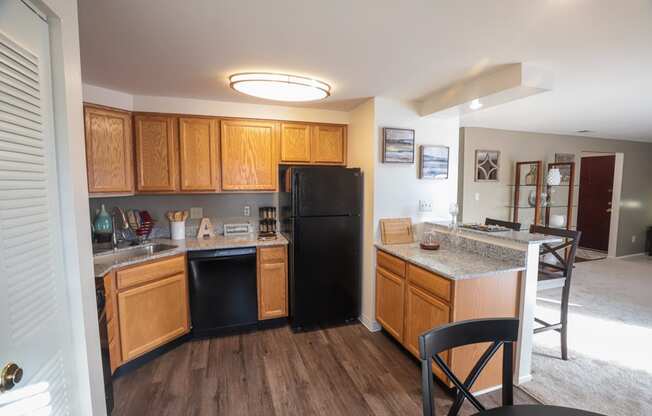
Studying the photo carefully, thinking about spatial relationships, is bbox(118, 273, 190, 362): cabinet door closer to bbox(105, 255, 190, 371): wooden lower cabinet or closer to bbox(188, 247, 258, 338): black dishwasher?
bbox(105, 255, 190, 371): wooden lower cabinet

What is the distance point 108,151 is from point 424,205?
2.97m

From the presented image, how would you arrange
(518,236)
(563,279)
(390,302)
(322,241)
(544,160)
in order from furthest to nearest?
(544,160) → (322,241) → (390,302) → (563,279) → (518,236)

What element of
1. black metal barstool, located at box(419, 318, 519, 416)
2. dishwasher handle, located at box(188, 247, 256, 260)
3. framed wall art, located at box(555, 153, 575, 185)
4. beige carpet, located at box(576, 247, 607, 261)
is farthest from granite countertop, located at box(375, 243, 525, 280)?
beige carpet, located at box(576, 247, 607, 261)

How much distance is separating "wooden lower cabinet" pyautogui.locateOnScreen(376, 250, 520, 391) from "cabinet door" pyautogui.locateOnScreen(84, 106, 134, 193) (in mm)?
2606

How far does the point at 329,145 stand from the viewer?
3277mm

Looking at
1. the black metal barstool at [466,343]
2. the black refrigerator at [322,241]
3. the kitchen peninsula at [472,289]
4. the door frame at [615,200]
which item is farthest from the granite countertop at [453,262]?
the door frame at [615,200]

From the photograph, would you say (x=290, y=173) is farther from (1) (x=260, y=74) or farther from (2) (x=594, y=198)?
(2) (x=594, y=198)

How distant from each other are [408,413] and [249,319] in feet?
5.31

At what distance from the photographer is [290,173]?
2.80 m

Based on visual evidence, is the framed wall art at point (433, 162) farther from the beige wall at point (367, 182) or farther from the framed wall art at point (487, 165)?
the framed wall art at point (487, 165)

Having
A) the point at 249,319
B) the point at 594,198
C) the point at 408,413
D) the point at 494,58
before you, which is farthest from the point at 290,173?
the point at 594,198

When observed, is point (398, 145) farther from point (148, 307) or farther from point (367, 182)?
point (148, 307)

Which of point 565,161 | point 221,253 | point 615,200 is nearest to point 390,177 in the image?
point 221,253

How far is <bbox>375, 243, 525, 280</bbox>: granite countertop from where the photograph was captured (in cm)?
194
